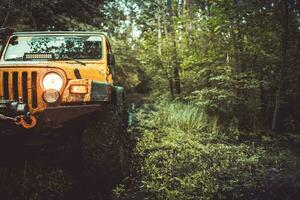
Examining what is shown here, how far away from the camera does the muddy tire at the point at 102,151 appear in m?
3.51

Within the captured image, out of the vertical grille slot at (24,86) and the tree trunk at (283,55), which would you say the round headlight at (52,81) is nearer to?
the vertical grille slot at (24,86)

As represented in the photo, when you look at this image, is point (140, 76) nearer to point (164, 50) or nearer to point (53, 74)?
point (164, 50)

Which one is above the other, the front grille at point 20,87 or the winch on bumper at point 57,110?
the front grille at point 20,87

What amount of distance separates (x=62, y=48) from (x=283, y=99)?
4.49 meters

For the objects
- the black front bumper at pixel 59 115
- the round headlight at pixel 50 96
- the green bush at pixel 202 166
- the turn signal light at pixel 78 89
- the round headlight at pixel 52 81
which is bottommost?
the green bush at pixel 202 166

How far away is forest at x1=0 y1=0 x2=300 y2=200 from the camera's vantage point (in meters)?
3.71

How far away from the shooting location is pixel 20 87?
3.22 meters

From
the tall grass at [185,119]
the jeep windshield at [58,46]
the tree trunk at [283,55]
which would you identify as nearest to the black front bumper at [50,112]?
the jeep windshield at [58,46]

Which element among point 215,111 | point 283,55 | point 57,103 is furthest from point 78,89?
point 215,111

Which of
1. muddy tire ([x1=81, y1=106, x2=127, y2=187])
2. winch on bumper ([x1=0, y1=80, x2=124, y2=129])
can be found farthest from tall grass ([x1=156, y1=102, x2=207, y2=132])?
winch on bumper ([x1=0, y1=80, x2=124, y2=129])

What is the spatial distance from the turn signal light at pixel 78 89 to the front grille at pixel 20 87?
331 millimetres

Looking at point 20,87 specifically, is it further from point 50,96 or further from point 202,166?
point 202,166

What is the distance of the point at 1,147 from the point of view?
393 centimetres

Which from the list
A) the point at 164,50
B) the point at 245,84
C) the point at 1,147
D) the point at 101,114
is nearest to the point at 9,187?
the point at 1,147
